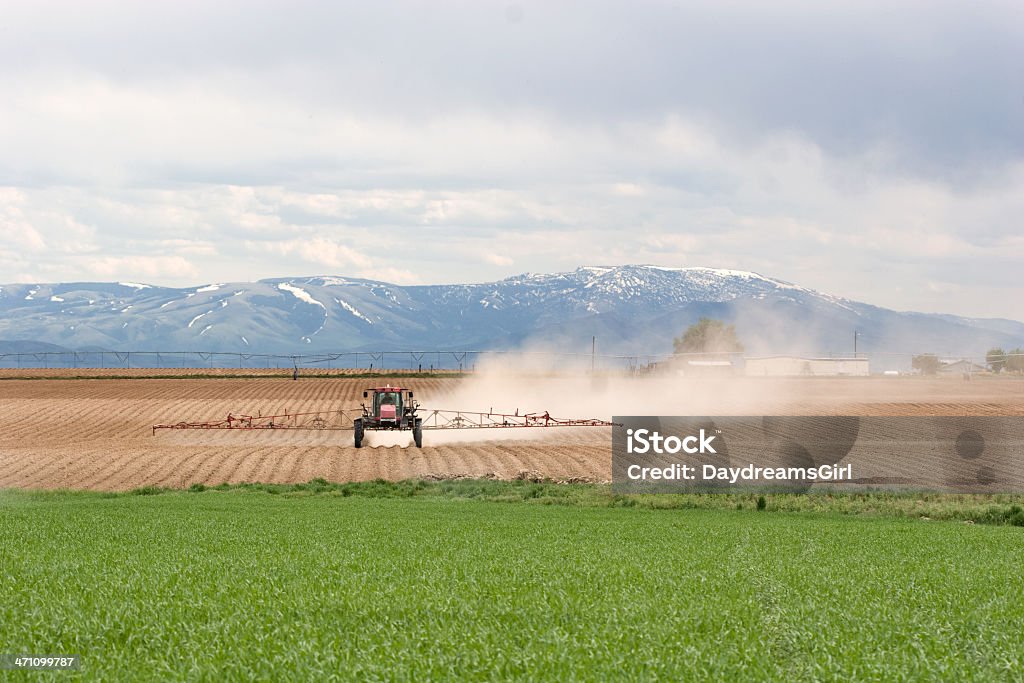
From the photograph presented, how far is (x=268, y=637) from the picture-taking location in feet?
34.8

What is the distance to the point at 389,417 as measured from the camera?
5778cm

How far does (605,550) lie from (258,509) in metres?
15.3

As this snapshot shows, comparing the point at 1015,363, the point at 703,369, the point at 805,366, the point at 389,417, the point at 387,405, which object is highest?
the point at 1015,363

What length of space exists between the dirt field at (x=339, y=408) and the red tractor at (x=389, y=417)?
136 cm

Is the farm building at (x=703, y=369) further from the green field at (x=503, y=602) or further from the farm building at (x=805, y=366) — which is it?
the green field at (x=503, y=602)

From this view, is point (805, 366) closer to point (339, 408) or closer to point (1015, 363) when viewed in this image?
point (1015, 363)

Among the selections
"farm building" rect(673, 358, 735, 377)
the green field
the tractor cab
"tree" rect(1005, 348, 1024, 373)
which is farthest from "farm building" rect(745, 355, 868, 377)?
the green field

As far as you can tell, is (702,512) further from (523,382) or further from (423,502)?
(523,382)

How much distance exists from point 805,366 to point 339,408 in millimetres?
104214

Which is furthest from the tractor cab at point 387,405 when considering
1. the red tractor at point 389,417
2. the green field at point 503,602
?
the green field at point 503,602

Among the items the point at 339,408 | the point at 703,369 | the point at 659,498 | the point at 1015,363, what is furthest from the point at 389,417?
the point at 1015,363

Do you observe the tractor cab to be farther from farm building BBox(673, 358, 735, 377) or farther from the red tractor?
farm building BBox(673, 358, 735, 377)

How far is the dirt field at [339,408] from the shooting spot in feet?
159

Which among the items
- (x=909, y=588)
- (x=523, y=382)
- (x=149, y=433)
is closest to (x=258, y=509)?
(x=909, y=588)
